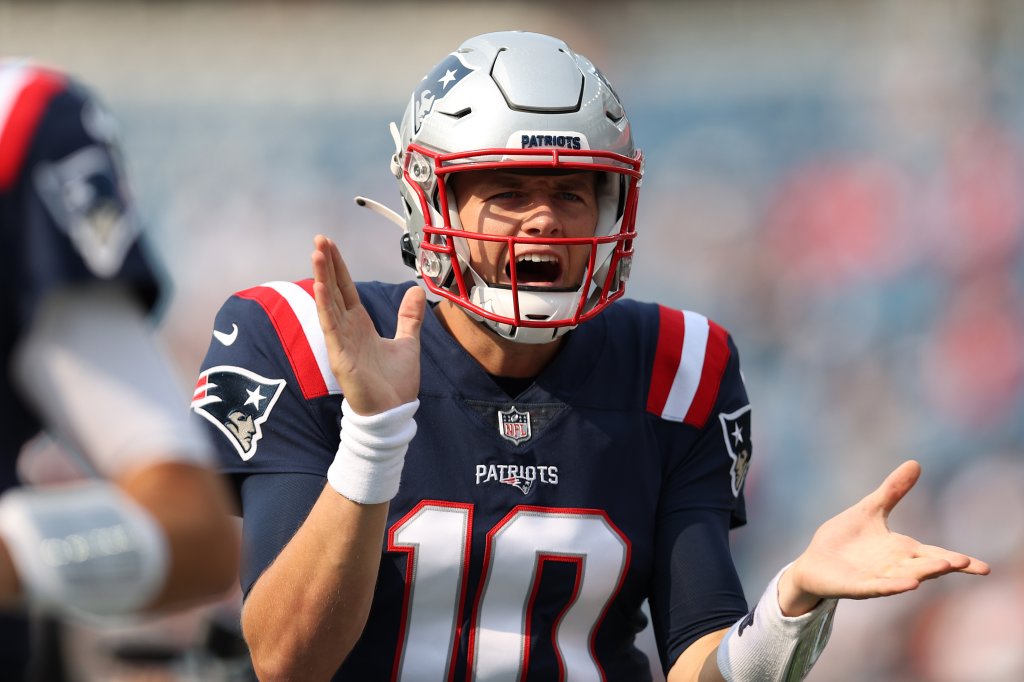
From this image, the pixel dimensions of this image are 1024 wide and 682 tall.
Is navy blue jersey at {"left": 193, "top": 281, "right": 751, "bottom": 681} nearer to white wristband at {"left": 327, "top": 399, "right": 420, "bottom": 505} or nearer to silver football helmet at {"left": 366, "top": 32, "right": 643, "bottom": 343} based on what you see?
silver football helmet at {"left": 366, "top": 32, "right": 643, "bottom": 343}

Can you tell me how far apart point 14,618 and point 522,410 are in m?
1.32

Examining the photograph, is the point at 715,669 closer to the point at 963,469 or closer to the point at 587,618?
the point at 587,618

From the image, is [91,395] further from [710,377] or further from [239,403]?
[710,377]

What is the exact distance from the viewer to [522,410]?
264 cm

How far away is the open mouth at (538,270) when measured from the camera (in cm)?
262

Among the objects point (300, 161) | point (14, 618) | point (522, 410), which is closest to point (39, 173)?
point (14, 618)

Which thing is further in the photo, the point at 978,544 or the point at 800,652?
the point at 978,544

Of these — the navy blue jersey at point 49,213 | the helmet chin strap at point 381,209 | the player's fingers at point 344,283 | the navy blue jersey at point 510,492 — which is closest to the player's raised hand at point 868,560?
the navy blue jersey at point 510,492

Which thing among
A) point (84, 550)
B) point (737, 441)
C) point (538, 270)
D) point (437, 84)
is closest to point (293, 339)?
point (538, 270)

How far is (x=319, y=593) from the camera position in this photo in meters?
2.25

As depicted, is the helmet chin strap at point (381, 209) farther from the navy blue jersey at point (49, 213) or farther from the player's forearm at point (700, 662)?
the navy blue jersey at point (49, 213)

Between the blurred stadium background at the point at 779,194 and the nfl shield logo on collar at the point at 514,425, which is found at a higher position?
the nfl shield logo on collar at the point at 514,425

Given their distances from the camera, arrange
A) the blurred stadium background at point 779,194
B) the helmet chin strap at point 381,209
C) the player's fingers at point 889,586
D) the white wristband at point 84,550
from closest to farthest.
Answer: the white wristband at point 84,550 < the player's fingers at point 889,586 < the helmet chin strap at point 381,209 < the blurred stadium background at point 779,194

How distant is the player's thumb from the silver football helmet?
0.23 metres
